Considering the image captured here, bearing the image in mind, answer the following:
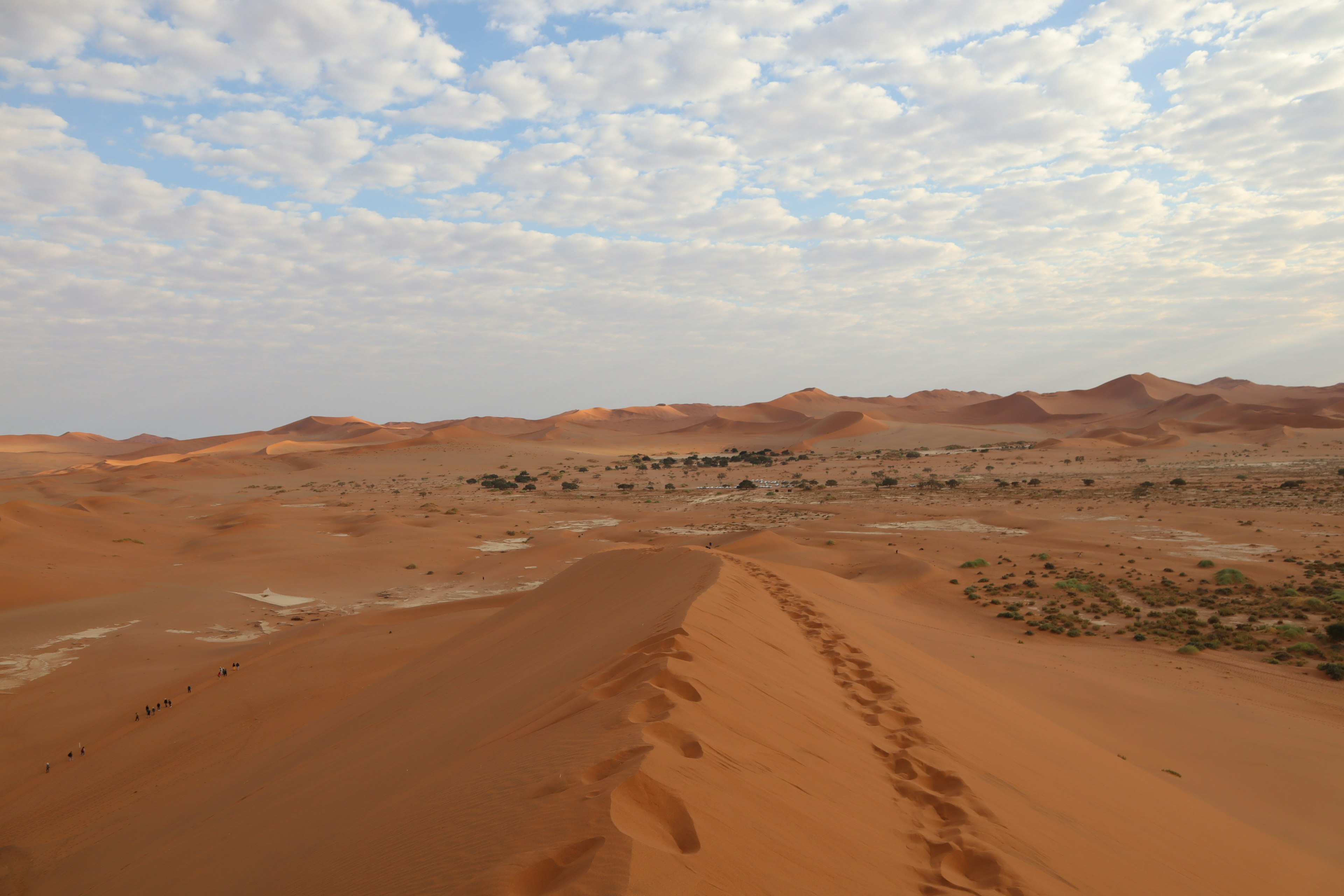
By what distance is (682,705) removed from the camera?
3.84 meters

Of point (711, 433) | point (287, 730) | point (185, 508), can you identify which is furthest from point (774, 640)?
point (711, 433)

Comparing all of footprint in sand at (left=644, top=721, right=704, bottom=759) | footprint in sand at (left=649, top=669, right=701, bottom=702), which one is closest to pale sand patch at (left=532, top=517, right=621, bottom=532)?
footprint in sand at (left=649, top=669, right=701, bottom=702)

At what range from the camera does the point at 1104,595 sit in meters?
13.8

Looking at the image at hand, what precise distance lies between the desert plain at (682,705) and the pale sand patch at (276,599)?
14cm

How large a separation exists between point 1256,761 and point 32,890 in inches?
414

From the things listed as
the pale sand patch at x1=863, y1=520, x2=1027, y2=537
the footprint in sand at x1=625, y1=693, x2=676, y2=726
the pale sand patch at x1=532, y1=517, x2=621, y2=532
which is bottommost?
the pale sand patch at x1=863, y1=520, x2=1027, y2=537

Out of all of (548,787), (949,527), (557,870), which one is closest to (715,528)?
(949,527)

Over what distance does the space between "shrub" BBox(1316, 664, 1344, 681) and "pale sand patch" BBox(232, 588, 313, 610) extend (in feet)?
58.9

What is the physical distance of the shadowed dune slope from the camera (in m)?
2.71

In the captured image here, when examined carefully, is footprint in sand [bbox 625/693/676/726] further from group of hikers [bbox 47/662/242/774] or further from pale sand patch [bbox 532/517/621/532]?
pale sand patch [bbox 532/517/621/532]

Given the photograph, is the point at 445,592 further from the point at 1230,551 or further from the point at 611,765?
the point at 1230,551

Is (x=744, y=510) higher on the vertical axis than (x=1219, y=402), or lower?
lower

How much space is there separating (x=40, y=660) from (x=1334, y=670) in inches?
756

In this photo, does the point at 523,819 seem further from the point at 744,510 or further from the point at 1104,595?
the point at 744,510
